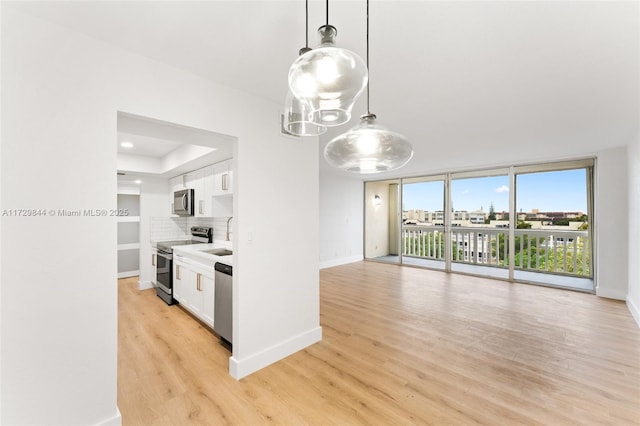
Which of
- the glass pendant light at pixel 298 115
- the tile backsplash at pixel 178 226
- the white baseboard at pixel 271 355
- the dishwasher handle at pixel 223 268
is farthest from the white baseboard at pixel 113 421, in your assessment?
the tile backsplash at pixel 178 226

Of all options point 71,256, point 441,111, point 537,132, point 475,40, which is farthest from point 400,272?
point 71,256

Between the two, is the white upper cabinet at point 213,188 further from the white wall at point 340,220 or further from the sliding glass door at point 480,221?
the sliding glass door at point 480,221

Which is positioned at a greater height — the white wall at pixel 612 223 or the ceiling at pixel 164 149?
the ceiling at pixel 164 149

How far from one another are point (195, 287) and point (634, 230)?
584cm

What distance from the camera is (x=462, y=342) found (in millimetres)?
2822

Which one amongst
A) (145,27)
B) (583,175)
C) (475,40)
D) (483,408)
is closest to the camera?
(145,27)

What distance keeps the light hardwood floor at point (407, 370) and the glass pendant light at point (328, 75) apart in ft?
6.42

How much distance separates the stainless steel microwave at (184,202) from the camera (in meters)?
4.37

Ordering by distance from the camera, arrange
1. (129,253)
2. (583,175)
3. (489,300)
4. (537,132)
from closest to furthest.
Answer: (537,132)
(489,300)
(583,175)
(129,253)

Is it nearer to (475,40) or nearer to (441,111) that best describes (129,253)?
(441,111)

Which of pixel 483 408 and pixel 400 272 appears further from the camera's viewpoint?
pixel 400 272

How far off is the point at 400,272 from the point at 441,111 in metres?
4.16

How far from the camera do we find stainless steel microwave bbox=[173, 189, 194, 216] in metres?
4.37

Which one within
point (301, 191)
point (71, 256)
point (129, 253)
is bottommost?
point (129, 253)
